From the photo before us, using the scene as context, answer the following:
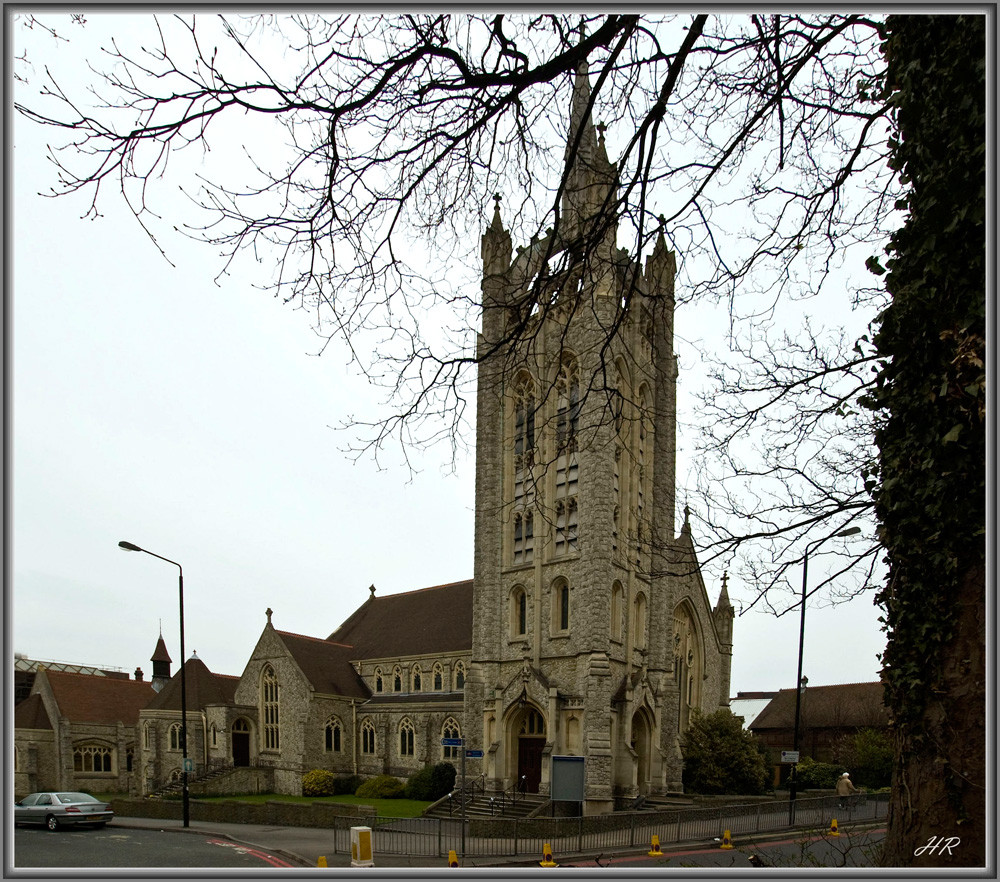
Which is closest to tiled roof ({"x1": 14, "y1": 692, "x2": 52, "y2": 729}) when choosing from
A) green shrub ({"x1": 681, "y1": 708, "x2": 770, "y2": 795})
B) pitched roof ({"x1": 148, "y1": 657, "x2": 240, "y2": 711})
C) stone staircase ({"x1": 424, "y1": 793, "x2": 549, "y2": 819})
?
pitched roof ({"x1": 148, "y1": 657, "x2": 240, "y2": 711})

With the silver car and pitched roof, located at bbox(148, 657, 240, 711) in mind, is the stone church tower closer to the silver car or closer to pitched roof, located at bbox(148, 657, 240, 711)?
the silver car

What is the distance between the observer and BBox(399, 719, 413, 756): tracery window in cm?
4481

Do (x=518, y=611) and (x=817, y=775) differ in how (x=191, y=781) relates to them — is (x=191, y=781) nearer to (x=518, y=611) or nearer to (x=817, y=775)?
(x=518, y=611)

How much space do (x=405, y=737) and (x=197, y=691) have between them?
14944 mm

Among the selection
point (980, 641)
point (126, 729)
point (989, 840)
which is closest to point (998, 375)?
point (980, 641)

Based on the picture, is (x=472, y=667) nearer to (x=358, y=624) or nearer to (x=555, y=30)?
(x=358, y=624)

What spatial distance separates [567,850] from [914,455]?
18.5 m

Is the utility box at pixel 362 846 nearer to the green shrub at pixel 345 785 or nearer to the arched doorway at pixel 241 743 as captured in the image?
the green shrub at pixel 345 785

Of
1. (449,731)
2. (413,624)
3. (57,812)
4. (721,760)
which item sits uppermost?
(413,624)

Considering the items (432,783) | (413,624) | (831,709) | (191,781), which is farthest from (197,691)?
(831,709)

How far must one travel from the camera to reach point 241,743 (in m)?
48.9

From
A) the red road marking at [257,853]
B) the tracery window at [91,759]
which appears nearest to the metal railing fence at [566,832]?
the red road marking at [257,853]

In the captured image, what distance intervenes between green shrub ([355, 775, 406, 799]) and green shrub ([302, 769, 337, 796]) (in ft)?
7.49

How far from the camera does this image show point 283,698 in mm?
47781
